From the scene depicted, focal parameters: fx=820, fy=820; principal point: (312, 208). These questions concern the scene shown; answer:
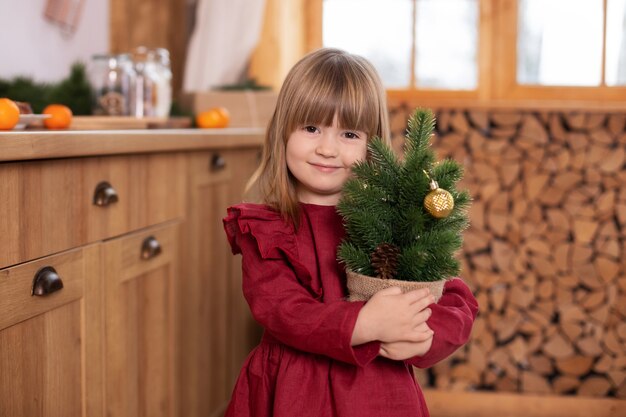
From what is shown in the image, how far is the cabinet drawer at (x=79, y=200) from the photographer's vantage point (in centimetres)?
130

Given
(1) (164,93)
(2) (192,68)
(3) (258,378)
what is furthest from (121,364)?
(2) (192,68)

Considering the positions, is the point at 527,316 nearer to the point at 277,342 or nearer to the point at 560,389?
the point at 560,389

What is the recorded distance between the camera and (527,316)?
296 centimetres

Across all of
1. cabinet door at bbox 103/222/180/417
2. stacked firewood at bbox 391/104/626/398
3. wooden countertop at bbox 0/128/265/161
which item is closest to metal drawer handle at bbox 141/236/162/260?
cabinet door at bbox 103/222/180/417

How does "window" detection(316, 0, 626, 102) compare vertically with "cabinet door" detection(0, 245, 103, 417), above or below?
above

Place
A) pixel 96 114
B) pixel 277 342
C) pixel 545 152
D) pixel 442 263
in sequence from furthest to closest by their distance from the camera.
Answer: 1. pixel 545 152
2. pixel 96 114
3. pixel 277 342
4. pixel 442 263

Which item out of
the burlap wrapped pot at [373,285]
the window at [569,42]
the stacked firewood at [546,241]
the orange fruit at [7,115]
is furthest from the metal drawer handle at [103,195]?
the window at [569,42]

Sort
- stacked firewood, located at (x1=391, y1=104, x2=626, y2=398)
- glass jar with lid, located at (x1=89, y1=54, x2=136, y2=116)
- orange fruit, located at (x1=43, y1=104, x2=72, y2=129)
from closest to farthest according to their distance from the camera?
orange fruit, located at (x1=43, y1=104, x2=72, y2=129) < glass jar with lid, located at (x1=89, y1=54, x2=136, y2=116) < stacked firewood, located at (x1=391, y1=104, x2=626, y2=398)

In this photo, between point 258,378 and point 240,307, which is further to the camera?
point 240,307

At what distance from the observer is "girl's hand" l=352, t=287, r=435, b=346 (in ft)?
3.94

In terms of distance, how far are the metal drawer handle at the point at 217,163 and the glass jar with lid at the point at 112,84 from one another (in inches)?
11.2

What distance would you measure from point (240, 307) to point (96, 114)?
2.48ft

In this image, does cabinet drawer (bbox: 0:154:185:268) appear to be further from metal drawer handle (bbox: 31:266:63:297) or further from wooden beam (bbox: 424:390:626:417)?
wooden beam (bbox: 424:390:626:417)

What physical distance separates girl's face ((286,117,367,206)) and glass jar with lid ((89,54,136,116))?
3.37ft
